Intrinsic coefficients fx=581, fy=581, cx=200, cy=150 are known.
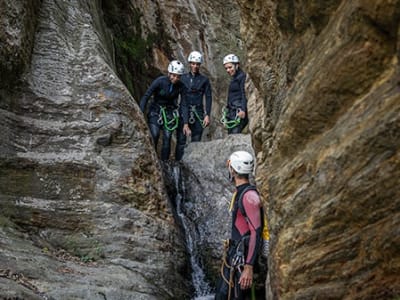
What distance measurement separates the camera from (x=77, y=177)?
33.4ft

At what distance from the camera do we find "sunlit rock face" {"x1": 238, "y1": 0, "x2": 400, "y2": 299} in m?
5.01

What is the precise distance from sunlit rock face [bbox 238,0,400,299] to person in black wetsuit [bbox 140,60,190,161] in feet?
21.6

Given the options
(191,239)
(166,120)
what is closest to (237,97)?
(166,120)

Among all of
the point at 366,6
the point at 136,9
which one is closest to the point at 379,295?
the point at 366,6

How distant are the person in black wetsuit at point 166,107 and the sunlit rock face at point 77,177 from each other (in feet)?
5.78

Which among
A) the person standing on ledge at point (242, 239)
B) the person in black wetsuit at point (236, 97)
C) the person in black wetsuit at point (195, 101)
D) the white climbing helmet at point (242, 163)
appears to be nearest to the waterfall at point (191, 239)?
the person in black wetsuit at point (195, 101)

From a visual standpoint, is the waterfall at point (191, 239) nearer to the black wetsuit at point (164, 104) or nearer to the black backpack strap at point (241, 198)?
the black wetsuit at point (164, 104)

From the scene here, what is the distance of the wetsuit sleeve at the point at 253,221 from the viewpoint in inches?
301

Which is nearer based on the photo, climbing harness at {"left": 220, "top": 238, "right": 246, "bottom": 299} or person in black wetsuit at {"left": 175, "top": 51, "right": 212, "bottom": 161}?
climbing harness at {"left": 220, "top": 238, "right": 246, "bottom": 299}

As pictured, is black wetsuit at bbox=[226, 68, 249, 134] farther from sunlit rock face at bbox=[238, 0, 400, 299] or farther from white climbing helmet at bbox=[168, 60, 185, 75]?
sunlit rock face at bbox=[238, 0, 400, 299]

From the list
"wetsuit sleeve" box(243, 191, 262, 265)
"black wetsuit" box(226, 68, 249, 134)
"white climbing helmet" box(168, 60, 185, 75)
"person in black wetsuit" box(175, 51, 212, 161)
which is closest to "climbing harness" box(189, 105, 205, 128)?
"person in black wetsuit" box(175, 51, 212, 161)

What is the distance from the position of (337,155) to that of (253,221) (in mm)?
2580

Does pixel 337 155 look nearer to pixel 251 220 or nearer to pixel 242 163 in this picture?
pixel 251 220

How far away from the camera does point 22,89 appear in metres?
10.8
